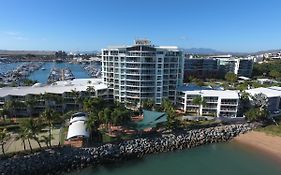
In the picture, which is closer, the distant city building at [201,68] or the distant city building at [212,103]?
the distant city building at [212,103]

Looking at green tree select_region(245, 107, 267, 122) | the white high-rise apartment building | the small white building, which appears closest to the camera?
the small white building

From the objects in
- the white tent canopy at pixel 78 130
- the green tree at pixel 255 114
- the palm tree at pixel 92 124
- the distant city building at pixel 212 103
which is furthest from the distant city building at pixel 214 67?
the white tent canopy at pixel 78 130

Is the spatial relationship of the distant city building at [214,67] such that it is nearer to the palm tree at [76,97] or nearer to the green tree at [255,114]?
the green tree at [255,114]

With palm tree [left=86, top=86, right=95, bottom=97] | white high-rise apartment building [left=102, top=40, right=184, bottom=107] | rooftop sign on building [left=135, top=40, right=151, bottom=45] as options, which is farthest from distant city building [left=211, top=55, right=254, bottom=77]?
palm tree [left=86, top=86, right=95, bottom=97]

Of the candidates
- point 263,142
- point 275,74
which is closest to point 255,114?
A: point 263,142

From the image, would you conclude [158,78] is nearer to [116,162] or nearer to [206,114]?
[206,114]

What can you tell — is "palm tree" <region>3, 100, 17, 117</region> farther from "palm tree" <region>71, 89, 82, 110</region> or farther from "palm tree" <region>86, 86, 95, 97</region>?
"palm tree" <region>86, 86, 95, 97</region>
